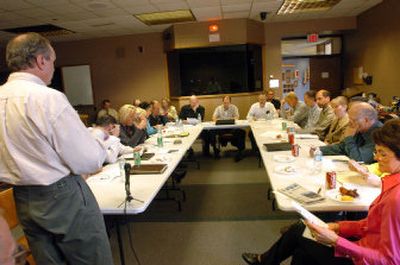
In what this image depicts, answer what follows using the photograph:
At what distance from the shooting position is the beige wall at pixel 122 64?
8008 mm

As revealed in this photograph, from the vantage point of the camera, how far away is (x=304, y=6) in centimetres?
625

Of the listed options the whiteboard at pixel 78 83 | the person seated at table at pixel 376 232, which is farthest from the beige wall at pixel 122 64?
the person seated at table at pixel 376 232

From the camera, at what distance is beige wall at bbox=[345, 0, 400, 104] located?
5704 millimetres

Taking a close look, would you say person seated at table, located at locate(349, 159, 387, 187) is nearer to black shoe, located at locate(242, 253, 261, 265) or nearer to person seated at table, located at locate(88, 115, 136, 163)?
black shoe, located at locate(242, 253, 261, 265)

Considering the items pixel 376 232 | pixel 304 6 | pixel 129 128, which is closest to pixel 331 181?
pixel 376 232

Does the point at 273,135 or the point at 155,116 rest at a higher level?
the point at 155,116

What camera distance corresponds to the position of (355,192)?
1.82m

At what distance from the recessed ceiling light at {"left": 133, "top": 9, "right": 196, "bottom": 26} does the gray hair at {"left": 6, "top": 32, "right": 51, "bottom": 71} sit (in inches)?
194

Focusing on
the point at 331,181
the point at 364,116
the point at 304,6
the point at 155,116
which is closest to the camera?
the point at 331,181

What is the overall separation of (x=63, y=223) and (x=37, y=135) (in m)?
0.42

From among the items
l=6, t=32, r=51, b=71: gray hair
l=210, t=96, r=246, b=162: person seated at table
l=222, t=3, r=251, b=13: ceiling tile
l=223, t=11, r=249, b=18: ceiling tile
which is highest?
l=223, t=11, r=249, b=18: ceiling tile

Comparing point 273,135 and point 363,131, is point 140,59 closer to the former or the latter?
point 273,135

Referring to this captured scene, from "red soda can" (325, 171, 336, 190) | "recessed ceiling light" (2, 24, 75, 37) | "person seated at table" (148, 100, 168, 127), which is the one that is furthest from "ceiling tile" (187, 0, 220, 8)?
"red soda can" (325, 171, 336, 190)

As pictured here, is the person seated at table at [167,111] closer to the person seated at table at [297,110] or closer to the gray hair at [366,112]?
the person seated at table at [297,110]
